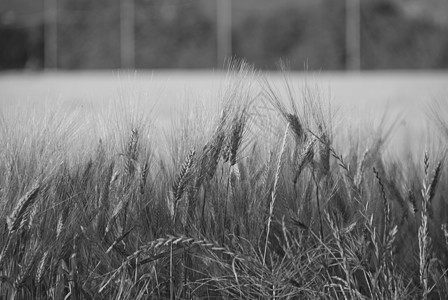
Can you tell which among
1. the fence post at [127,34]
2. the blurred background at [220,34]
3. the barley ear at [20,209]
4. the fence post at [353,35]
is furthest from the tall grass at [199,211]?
the fence post at [127,34]

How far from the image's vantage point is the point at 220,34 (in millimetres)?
14477

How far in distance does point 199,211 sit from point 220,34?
1252 centimetres

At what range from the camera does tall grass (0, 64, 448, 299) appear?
2.02 meters

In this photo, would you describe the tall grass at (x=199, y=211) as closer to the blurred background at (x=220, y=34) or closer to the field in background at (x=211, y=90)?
the field in background at (x=211, y=90)

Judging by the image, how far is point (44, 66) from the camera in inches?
641

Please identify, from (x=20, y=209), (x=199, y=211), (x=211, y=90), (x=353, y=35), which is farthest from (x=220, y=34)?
(x=20, y=209)

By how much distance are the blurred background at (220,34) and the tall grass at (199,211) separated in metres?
9.58

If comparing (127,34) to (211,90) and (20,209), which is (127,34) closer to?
(211,90)

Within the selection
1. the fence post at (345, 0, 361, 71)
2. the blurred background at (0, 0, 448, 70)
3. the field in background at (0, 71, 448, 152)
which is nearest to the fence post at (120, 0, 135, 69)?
the blurred background at (0, 0, 448, 70)

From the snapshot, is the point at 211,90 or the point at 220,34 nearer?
the point at 211,90

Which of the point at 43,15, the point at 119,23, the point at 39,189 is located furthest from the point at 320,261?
the point at 43,15

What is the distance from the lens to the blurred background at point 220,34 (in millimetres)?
13398

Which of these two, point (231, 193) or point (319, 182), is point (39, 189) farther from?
point (319, 182)

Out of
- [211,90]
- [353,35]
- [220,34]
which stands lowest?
[211,90]
